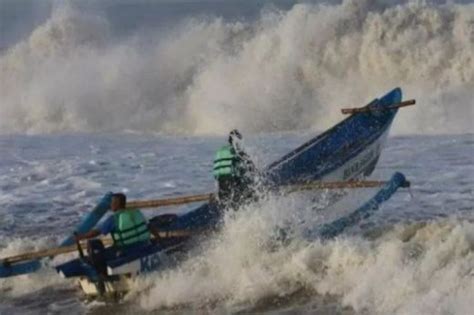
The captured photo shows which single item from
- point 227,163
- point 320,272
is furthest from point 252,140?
point 320,272

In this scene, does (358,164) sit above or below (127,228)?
above

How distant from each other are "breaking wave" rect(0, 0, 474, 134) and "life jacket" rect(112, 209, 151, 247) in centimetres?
1433

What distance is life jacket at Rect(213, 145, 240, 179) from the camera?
11.7 m

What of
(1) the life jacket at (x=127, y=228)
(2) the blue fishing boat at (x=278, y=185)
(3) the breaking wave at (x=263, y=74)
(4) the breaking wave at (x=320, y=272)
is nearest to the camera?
(4) the breaking wave at (x=320, y=272)

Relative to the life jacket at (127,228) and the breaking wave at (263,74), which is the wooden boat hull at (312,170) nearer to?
the life jacket at (127,228)

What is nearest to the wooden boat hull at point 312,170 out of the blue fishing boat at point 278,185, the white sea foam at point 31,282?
the blue fishing boat at point 278,185

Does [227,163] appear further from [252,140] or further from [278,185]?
[252,140]

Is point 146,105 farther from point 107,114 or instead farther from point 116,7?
point 116,7

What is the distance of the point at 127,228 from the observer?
10602 millimetres

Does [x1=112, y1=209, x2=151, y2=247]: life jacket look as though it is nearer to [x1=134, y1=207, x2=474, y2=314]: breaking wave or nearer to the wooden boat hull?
the wooden boat hull

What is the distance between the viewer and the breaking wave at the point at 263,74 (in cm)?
2656

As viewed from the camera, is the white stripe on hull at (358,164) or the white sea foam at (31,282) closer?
the white sea foam at (31,282)

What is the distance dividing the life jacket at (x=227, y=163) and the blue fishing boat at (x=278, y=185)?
1.41 ft

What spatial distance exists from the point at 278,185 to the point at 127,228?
102 inches
